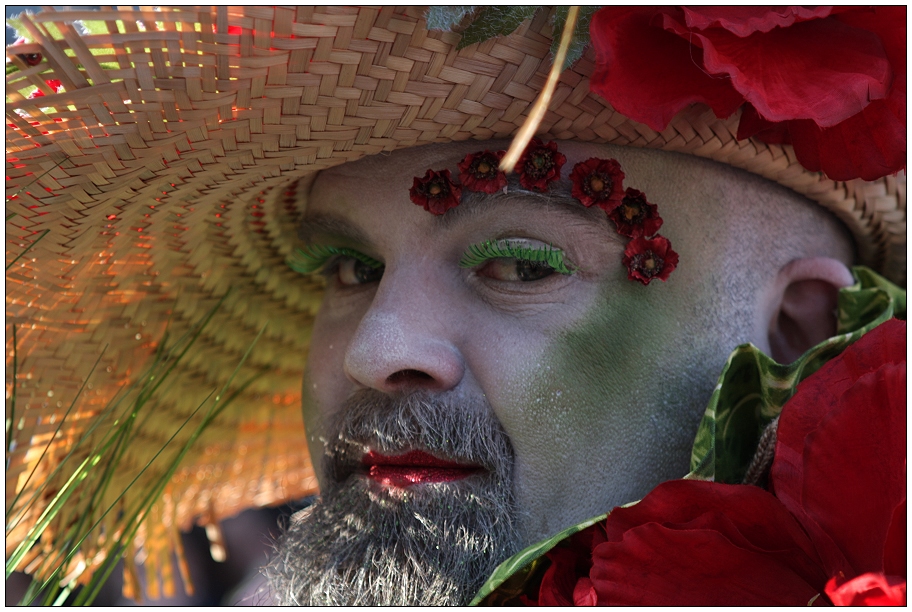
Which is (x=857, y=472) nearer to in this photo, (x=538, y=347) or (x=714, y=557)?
(x=714, y=557)

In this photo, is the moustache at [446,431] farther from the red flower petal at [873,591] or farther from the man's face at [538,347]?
the red flower petal at [873,591]

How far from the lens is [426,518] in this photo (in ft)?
4.02

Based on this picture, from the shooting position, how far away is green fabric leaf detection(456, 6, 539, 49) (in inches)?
40.2

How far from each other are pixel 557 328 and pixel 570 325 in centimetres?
2

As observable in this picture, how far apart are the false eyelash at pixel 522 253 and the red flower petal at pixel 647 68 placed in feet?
0.91

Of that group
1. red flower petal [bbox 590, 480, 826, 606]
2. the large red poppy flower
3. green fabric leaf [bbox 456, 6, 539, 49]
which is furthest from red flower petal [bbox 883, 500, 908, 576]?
green fabric leaf [bbox 456, 6, 539, 49]

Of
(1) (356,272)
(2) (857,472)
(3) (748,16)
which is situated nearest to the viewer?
(2) (857,472)

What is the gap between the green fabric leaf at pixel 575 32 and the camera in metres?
1.01

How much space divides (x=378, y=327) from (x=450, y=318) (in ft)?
0.35

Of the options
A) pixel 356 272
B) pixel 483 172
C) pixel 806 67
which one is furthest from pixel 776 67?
pixel 356 272

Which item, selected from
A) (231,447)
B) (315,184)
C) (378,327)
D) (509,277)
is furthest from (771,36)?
(231,447)

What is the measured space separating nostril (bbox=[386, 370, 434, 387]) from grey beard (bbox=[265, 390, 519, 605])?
0.08ft

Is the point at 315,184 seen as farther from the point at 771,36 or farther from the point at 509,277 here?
the point at 771,36

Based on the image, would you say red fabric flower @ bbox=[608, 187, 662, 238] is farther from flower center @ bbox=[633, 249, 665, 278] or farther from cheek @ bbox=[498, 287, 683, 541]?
cheek @ bbox=[498, 287, 683, 541]
